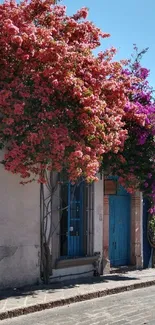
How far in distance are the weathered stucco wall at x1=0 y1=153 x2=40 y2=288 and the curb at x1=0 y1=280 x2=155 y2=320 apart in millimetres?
1604

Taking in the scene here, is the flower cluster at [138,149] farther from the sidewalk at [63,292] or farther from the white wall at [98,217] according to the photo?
the sidewalk at [63,292]

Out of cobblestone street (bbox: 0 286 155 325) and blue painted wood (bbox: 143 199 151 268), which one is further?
blue painted wood (bbox: 143 199 151 268)

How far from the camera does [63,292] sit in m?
10.3

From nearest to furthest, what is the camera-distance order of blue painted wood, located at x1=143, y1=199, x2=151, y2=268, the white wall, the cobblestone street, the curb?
1. the cobblestone street
2. the curb
3. the white wall
4. blue painted wood, located at x1=143, y1=199, x2=151, y2=268

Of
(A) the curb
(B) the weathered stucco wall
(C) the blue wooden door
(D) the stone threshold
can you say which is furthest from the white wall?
(B) the weathered stucco wall

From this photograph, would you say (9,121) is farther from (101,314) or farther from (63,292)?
(101,314)

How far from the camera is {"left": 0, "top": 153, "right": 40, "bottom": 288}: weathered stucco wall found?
1066cm

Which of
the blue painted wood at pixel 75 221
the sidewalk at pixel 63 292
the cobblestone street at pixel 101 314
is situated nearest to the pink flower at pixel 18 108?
the sidewalk at pixel 63 292

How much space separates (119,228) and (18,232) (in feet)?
16.2

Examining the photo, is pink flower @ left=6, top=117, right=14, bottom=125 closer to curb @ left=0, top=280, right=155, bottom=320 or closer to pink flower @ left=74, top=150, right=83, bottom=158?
pink flower @ left=74, top=150, right=83, bottom=158

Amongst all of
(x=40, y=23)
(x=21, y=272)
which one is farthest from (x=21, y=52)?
(x=21, y=272)

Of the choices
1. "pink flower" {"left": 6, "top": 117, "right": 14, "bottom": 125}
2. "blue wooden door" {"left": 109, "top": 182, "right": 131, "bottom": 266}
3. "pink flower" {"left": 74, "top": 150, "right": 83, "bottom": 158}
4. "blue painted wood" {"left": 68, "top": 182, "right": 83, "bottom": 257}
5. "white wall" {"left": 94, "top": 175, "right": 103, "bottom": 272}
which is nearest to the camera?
"pink flower" {"left": 6, "top": 117, "right": 14, "bottom": 125}

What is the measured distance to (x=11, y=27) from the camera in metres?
8.94

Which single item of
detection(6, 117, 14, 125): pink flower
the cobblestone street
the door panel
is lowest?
the cobblestone street
